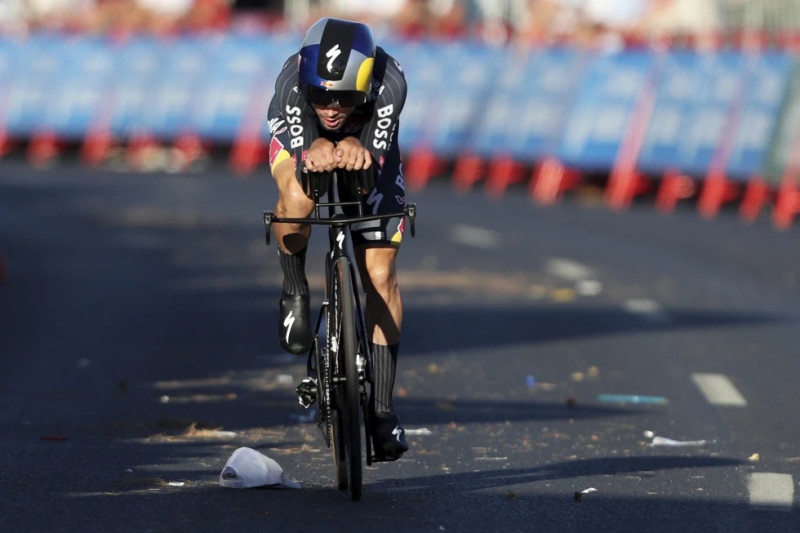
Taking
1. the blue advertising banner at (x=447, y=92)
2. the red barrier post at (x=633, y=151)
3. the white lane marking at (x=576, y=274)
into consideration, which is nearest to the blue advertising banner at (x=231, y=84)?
the blue advertising banner at (x=447, y=92)

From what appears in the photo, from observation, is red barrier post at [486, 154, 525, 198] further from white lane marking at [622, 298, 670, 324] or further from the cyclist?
the cyclist

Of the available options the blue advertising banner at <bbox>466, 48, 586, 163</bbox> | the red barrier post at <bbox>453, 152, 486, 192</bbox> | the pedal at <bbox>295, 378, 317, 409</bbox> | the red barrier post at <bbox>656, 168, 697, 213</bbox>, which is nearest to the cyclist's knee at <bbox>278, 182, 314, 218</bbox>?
the pedal at <bbox>295, 378, 317, 409</bbox>

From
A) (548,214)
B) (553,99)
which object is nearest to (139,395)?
(548,214)

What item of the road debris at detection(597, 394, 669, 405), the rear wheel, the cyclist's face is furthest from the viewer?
the road debris at detection(597, 394, 669, 405)

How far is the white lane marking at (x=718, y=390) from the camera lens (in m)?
10.6

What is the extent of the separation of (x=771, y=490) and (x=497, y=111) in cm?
2081

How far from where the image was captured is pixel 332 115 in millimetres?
7473

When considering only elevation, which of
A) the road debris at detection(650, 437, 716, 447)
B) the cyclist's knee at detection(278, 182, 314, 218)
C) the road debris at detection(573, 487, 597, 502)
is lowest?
the road debris at detection(650, 437, 716, 447)

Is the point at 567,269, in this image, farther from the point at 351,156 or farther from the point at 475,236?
the point at 351,156

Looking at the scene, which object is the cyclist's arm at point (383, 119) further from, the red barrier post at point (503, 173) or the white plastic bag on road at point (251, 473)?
the red barrier post at point (503, 173)

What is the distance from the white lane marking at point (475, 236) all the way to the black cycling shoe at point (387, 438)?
42.6 feet

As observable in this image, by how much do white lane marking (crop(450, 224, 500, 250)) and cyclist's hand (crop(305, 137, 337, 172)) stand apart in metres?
13.3

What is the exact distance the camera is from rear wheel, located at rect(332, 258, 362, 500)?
718cm

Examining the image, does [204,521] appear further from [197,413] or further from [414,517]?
[197,413]
